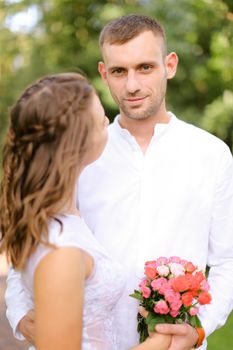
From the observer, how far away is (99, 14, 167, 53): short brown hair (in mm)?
3381

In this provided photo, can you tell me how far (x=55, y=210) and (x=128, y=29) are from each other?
1.31 meters

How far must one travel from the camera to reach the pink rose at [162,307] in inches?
108

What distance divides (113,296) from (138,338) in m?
0.69

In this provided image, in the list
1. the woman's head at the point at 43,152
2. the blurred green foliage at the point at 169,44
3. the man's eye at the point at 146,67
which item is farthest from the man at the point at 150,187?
the blurred green foliage at the point at 169,44

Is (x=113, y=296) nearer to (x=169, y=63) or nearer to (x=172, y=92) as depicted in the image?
(x=169, y=63)

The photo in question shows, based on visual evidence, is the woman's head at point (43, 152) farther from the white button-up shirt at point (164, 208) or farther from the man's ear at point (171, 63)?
the man's ear at point (171, 63)

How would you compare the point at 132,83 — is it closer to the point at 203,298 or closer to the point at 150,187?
the point at 150,187

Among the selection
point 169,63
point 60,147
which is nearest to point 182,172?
point 169,63

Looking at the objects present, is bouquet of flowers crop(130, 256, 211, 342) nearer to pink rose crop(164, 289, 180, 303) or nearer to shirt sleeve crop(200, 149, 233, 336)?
pink rose crop(164, 289, 180, 303)

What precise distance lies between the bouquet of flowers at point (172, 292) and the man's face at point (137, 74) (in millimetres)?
881

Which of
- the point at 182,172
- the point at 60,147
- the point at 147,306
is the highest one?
the point at 60,147

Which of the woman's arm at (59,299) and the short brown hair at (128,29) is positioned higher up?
the short brown hair at (128,29)

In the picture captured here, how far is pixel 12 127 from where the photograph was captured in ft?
8.36

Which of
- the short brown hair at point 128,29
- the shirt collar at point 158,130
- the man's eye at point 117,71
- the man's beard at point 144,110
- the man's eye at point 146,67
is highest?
the short brown hair at point 128,29
